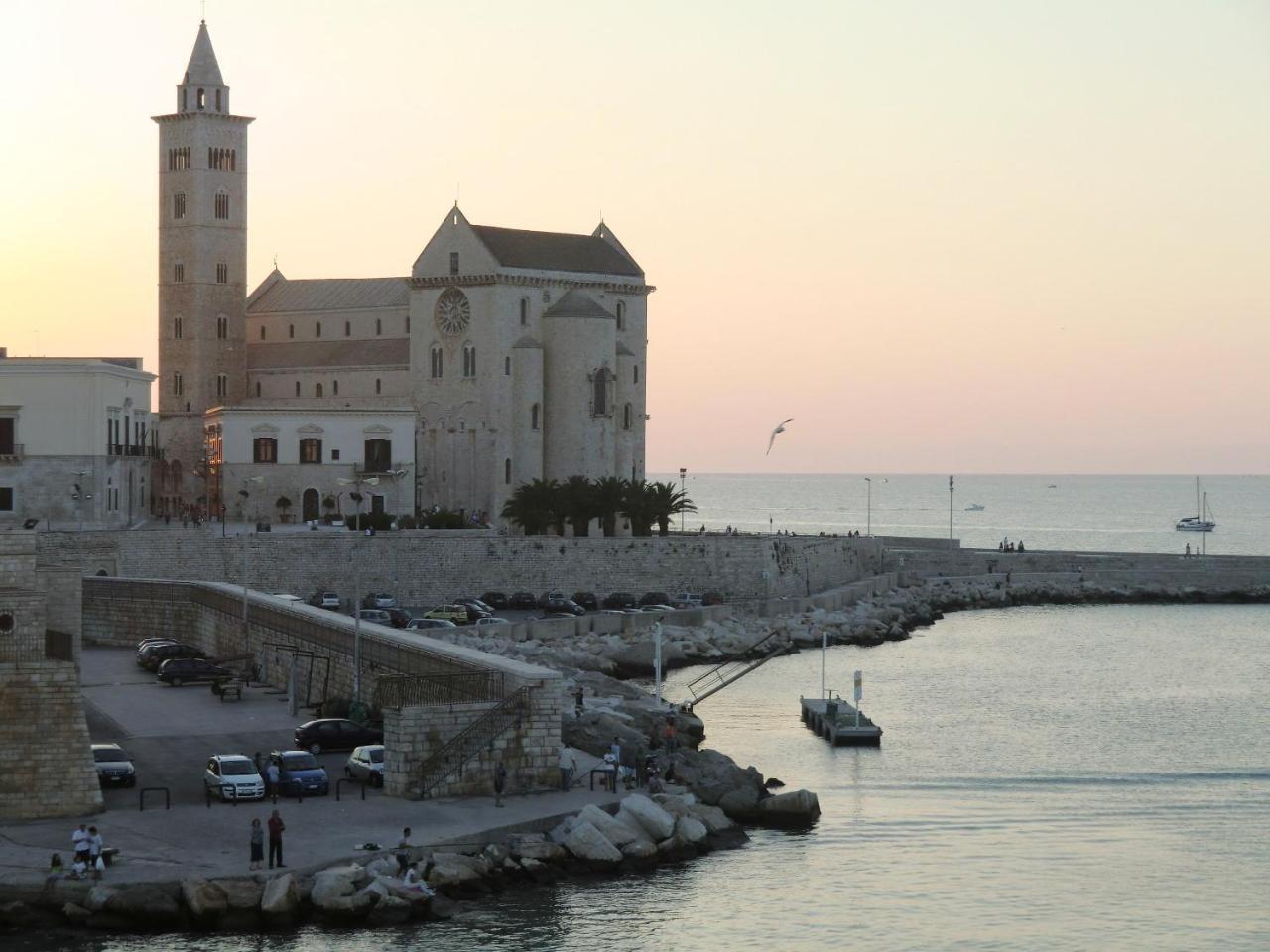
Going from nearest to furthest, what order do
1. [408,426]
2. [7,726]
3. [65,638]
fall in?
[7,726] → [65,638] → [408,426]

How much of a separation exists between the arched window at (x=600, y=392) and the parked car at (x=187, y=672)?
42.2m

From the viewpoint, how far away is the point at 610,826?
3447cm

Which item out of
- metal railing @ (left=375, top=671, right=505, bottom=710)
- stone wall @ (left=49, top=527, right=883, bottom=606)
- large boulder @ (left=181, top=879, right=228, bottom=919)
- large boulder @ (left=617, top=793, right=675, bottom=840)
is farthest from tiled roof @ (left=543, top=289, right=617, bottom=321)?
large boulder @ (left=181, top=879, right=228, bottom=919)

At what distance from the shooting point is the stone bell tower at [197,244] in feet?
313

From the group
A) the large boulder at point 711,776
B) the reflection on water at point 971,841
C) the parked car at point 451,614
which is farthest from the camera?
the parked car at point 451,614

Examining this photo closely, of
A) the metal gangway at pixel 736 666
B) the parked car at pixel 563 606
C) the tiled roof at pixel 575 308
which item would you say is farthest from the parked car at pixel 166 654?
the tiled roof at pixel 575 308

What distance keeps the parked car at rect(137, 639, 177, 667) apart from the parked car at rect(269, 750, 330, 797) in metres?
19.0

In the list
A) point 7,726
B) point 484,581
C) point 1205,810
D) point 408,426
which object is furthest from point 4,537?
point 408,426

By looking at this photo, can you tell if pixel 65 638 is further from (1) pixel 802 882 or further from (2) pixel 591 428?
(2) pixel 591 428

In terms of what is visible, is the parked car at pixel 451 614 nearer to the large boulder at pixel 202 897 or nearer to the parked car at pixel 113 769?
the parked car at pixel 113 769

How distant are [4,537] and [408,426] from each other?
164 feet

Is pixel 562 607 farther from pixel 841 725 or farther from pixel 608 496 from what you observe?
pixel 841 725

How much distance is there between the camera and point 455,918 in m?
30.7

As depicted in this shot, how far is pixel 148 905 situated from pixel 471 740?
24.7 ft
